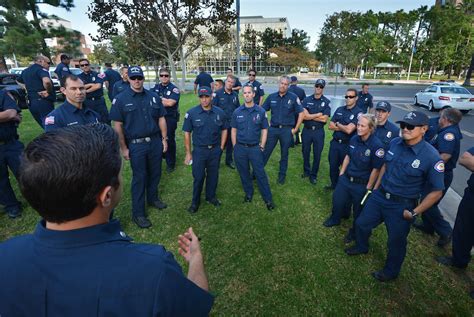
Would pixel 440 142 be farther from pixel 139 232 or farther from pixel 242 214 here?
pixel 139 232

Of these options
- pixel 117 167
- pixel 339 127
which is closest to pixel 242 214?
pixel 339 127

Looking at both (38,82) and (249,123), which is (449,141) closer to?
(249,123)

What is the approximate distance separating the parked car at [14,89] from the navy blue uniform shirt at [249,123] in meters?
11.4

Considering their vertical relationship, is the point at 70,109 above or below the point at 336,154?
above

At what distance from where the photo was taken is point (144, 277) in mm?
896

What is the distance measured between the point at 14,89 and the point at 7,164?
10.2 meters

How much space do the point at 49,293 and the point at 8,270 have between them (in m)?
0.20

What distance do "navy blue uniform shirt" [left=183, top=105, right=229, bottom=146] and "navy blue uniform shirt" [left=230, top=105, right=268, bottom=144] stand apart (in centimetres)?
33

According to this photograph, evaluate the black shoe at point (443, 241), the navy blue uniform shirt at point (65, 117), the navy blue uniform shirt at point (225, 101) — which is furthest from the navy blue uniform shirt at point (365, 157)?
the navy blue uniform shirt at point (225, 101)

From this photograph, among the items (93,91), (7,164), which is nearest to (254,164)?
(7,164)

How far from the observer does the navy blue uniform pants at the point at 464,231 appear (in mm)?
2986

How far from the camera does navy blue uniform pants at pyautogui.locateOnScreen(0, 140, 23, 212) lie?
404 centimetres

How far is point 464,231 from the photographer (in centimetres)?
308

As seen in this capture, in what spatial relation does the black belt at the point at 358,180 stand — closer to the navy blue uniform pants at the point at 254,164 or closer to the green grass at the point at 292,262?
the green grass at the point at 292,262
